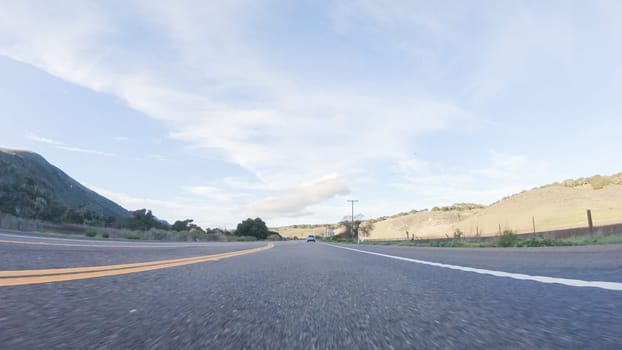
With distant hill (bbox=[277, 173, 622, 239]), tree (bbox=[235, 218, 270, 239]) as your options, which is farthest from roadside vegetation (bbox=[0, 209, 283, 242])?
distant hill (bbox=[277, 173, 622, 239])

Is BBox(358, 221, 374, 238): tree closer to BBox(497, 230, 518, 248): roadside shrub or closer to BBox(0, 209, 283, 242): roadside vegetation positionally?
BBox(0, 209, 283, 242): roadside vegetation

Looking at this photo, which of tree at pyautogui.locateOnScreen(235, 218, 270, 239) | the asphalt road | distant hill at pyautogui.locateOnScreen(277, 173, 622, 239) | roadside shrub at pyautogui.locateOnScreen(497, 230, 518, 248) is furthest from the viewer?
tree at pyautogui.locateOnScreen(235, 218, 270, 239)

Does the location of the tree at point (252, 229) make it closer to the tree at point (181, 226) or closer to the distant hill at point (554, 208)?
the tree at point (181, 226)

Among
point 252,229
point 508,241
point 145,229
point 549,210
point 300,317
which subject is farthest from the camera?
point 252,229

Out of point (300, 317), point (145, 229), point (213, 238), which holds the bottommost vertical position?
point (300, 317)

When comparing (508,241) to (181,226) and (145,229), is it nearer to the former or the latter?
(145,229)

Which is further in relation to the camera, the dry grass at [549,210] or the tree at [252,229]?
the tree at [252,229]

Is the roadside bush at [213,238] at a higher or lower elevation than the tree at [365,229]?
lower

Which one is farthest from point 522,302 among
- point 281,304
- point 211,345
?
point 211,345

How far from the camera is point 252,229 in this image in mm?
119062

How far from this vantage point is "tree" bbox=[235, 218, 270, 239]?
118438 millimetres

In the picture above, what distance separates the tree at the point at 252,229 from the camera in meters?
118

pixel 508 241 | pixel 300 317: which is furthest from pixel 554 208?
pixel 300 317

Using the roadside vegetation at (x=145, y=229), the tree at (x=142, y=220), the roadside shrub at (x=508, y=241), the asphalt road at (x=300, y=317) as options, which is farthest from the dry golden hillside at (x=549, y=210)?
the tree at (x=142, y=220)
